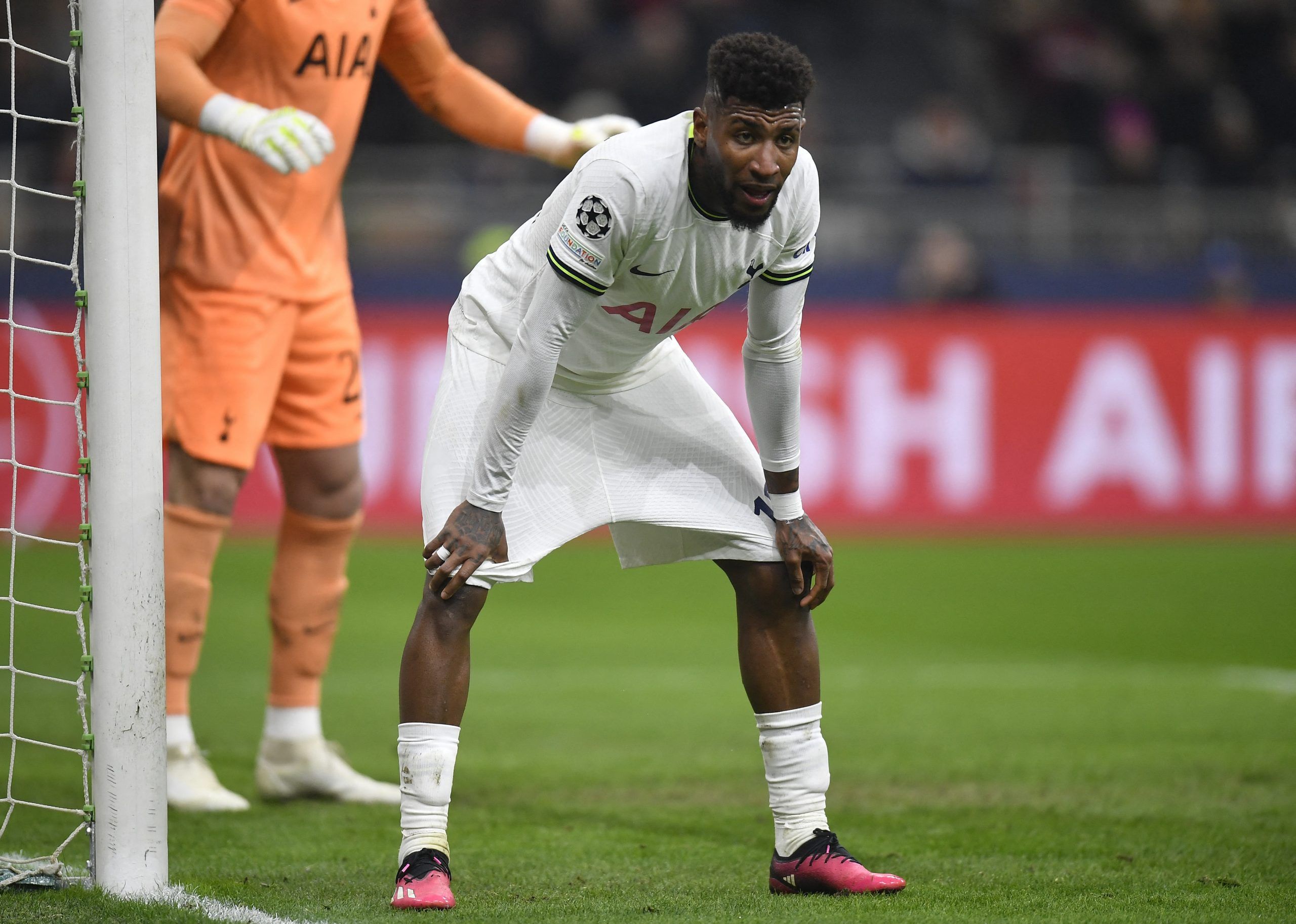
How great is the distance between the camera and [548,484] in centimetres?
360

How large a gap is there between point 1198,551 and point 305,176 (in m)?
8.48

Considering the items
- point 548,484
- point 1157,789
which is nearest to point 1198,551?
point 1157,789

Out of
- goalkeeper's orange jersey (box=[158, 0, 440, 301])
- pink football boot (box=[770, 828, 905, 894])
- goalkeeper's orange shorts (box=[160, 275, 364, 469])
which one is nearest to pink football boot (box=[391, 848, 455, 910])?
pink football boot (box=[770, 828, 905, 894])

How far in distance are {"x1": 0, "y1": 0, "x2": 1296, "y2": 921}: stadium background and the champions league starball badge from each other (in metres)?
1.44

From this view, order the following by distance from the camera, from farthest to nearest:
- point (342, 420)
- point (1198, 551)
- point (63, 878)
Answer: point (1198, 551) < point (342, 420) < point (63, 878)

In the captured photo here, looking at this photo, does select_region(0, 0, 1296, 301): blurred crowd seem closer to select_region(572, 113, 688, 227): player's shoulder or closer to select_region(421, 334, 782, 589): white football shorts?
select_region(421, 334, 782, 589): white football shorts

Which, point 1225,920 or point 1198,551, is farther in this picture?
point 1198,551

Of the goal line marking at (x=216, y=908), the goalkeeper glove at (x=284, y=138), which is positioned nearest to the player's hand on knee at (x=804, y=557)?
the goal line marking at (x=216, y=908)

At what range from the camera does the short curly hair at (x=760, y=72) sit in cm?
309

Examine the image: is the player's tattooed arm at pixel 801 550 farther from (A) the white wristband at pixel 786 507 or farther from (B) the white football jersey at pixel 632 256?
(B) the white football jersey at pixel 632 256

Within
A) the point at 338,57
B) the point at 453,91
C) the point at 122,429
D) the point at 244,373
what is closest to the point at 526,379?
the point at 122,429

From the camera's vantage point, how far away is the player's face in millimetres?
3123

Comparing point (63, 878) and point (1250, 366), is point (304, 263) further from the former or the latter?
point (1250, 366)

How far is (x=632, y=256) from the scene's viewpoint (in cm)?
333
